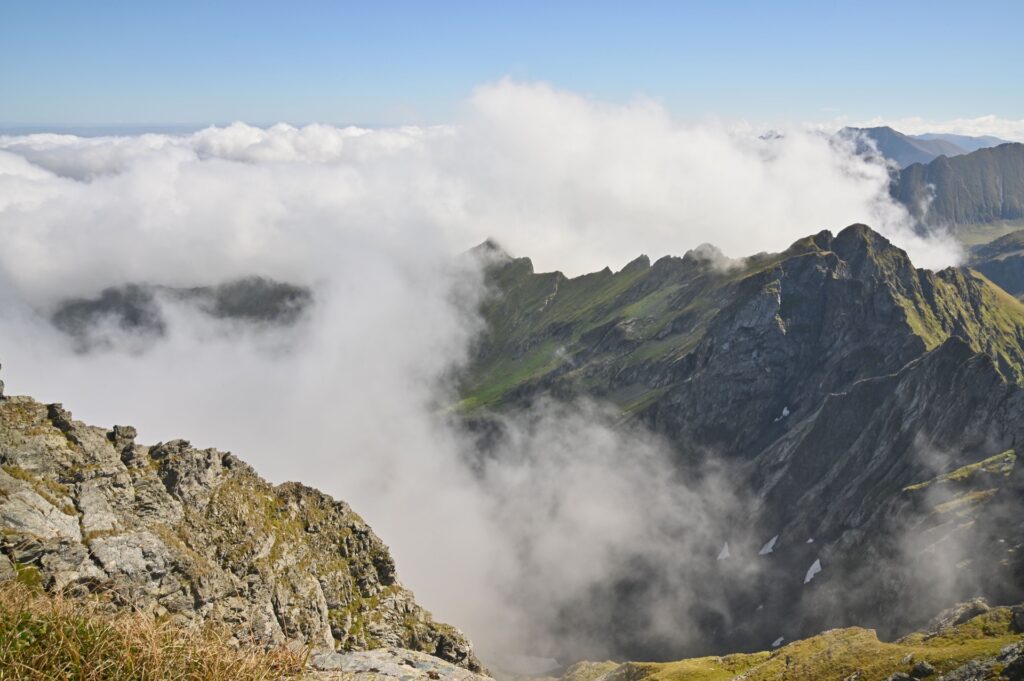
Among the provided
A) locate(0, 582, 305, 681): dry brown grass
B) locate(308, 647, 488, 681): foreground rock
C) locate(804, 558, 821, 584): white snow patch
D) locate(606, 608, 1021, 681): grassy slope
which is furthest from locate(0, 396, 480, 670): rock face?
locate(804, 558, 821, 584): white snow patch

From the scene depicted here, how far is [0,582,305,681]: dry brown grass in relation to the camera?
10477mm

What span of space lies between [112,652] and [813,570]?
222189mm

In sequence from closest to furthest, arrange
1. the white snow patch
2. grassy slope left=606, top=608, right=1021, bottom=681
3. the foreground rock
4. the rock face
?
1. the foreground rock
2. the rock face
3. grassy slope left=606, top=608, right=1021, bottom=681
4. the white snow patch

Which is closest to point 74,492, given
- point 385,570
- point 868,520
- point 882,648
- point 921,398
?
point 385,570

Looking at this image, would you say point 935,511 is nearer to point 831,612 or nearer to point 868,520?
point 868,520

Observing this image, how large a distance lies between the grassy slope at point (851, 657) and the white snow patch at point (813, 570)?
78652mm

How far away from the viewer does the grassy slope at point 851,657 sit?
83000 mm

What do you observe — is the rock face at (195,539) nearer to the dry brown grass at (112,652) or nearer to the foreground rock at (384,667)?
the foreground rock at (384,667)

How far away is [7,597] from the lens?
13.0m

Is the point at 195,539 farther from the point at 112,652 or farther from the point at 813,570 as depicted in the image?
the point at 813,570

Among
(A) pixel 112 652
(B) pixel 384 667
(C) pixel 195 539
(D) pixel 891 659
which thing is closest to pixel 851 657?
(D) pixel 891 659

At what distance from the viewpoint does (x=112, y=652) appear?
1114cm

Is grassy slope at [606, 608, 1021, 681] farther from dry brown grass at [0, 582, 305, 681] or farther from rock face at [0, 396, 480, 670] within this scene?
dry brown grass at [0, 582, 305, 681]

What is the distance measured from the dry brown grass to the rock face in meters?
33.9
